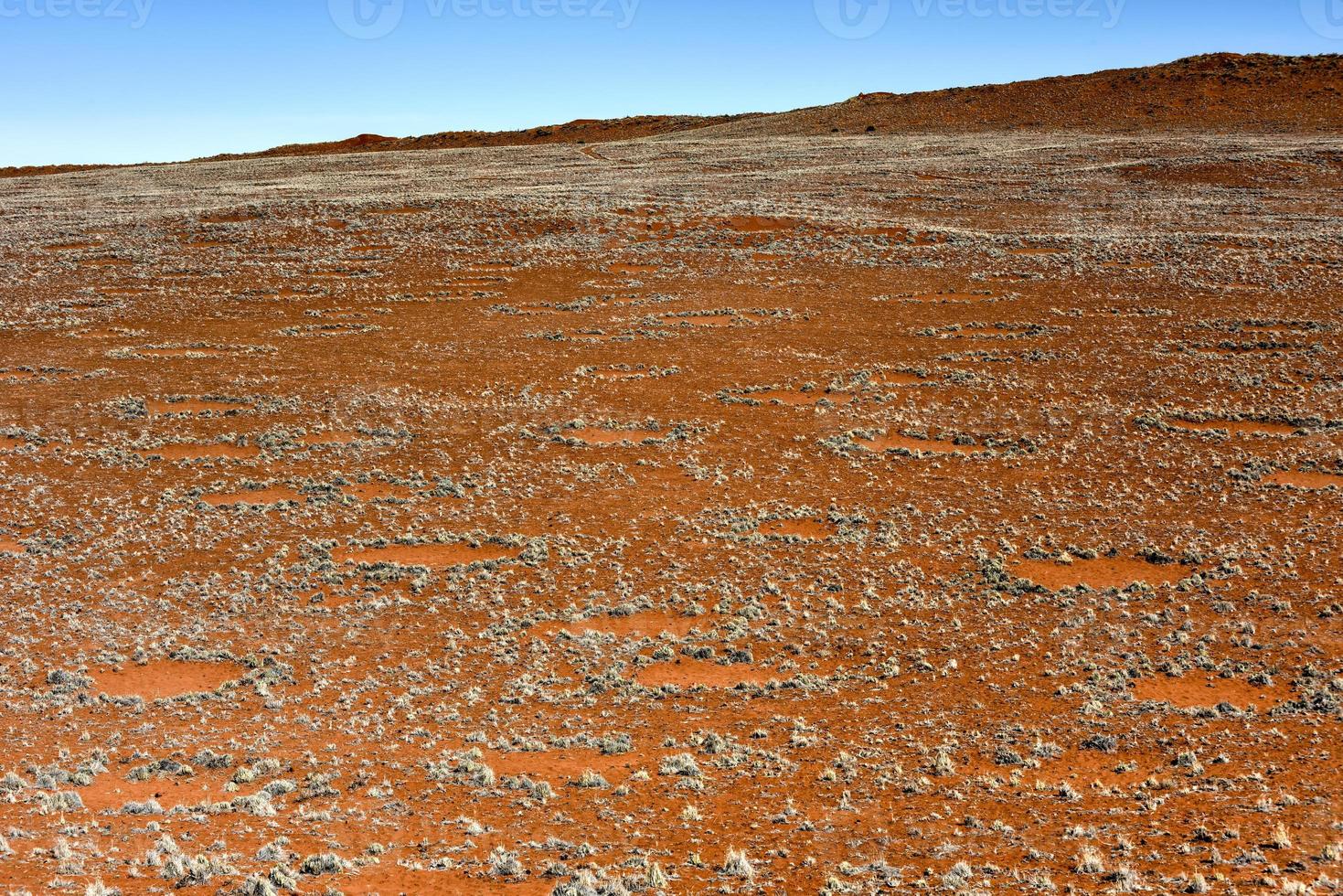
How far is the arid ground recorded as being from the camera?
8711 millimetres

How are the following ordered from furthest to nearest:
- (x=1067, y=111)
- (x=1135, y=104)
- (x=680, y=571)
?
(x=1067, y=111), (x=1135, y=104), (x=680, y=571)

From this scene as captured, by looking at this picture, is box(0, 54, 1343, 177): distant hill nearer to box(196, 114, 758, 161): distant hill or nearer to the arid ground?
box(196, 114, 758, 161): distant hill

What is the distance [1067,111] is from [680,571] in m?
65.3

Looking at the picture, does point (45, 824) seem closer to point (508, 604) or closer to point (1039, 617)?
point (508, 604)

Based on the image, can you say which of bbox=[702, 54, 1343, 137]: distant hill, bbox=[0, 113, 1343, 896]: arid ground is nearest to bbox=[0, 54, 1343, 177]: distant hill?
bbox=[702, 54, 1343, 137]: distant hill

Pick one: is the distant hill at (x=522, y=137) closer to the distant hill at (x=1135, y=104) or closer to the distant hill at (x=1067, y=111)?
the distant hill at (x=1067, y=111)

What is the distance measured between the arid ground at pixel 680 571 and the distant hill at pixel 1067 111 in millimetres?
35515

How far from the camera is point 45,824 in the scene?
28.6ft

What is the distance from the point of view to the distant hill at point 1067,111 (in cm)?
6062

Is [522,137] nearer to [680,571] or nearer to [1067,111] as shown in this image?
[1067,111]

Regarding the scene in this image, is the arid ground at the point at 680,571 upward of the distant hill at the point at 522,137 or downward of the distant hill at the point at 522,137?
downward

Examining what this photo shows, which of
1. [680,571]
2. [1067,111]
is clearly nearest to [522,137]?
[1067,111]

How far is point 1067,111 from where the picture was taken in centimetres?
6631

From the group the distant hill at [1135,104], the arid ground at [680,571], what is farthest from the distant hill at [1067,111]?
the arid ground at [680,571]
